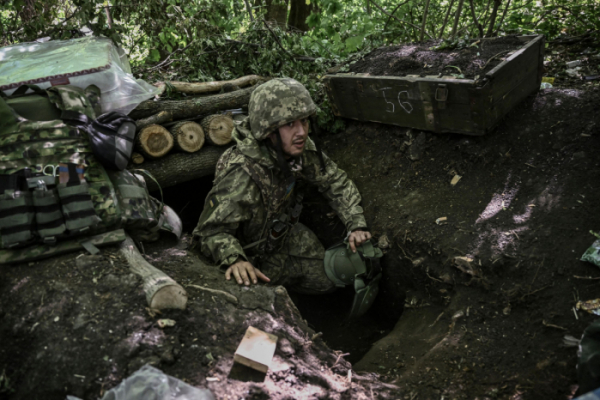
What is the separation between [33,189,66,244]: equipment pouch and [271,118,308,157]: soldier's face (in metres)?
1.60

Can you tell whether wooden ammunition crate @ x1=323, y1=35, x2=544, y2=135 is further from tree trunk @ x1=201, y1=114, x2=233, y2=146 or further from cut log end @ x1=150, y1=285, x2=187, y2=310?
cut log end @ x1=150, y1=285, x2=187, y2=310

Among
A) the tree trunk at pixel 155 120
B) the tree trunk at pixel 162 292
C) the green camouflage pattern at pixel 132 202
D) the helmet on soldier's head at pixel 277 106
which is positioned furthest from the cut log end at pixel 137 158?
the tree trunk at pixel 162 292

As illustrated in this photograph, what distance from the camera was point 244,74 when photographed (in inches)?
213

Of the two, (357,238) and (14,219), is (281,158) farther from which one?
(14,219)

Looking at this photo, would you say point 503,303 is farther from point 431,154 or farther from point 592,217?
point 431,154

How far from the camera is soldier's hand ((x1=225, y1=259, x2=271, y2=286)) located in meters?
2.79

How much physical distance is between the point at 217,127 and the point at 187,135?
0.34 meters

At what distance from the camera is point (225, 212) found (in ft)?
10.1

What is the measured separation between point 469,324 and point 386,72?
2.54 meters

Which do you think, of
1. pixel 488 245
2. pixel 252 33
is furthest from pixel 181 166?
pixel 488 245

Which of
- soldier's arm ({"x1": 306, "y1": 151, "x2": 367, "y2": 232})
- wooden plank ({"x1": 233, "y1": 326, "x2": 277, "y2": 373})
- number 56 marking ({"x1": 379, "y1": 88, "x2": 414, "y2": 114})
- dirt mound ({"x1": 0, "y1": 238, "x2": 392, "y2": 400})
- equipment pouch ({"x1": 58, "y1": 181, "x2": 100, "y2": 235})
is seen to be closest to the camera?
dirt mound ({"x1": 0, "y1": 238, "x2": 392, "y2": 400})

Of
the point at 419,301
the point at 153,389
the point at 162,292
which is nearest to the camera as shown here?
the point at 153,389

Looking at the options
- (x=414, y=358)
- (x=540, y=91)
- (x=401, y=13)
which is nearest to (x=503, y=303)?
(x=414, y=358)

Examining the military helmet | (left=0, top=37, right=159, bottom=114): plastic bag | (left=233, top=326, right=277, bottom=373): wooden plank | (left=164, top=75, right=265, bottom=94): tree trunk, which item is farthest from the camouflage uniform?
(left=164, top=75, right=265, bottom=94): tree trunk
